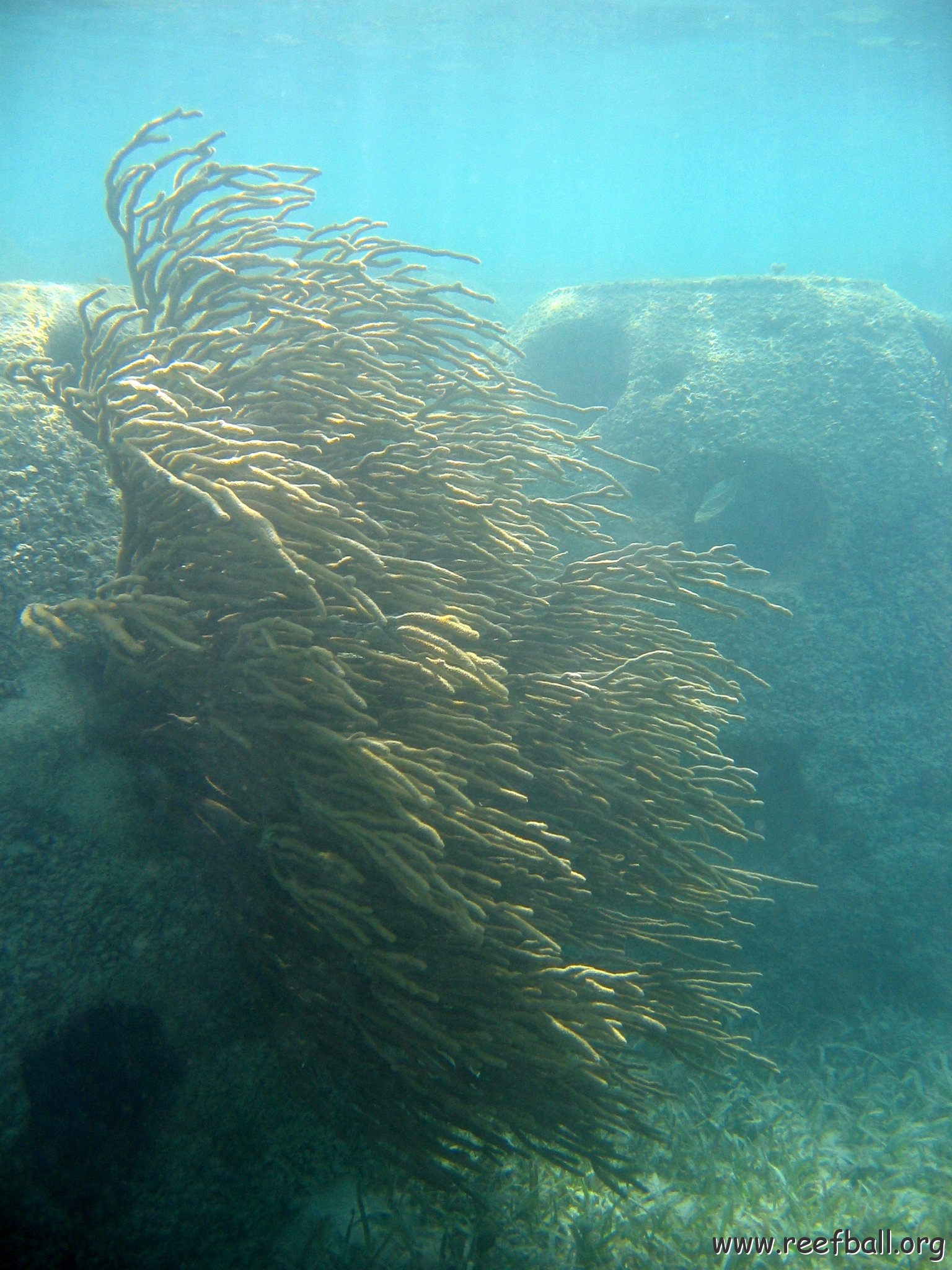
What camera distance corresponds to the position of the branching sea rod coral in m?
2.14

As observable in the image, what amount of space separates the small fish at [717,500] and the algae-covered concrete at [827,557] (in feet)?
0.06

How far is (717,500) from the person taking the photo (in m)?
5.31

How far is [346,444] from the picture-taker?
2891 millimetres

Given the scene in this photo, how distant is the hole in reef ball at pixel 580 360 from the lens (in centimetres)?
670

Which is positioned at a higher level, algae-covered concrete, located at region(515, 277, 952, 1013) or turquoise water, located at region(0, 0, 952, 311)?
turquoise water, located at region(0, 0, 952, 311)

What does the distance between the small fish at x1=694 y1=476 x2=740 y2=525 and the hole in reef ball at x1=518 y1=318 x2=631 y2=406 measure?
170cm

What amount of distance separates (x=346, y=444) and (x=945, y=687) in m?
4.22

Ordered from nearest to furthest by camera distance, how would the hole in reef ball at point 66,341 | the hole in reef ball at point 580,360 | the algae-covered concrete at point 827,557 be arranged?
1. the hole in reef ball at point 66,341
2. the algae-covered concrete at point 827,557
3. the hole in reef ball at point 580,360

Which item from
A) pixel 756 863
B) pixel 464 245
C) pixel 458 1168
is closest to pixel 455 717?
pixel 458 1168

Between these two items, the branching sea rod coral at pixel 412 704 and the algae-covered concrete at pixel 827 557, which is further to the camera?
the algae-covered concrete at pixel 827 557

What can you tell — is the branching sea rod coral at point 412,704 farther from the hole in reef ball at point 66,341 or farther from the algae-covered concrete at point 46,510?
the hole in reef ball at point 66,341

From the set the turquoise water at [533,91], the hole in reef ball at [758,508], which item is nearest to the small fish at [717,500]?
the hole in reef ball at [758,508]

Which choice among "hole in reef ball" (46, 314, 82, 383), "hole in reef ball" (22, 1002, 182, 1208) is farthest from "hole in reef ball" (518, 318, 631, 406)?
"hole in reef ball" (22, 1002, 182, 1208)

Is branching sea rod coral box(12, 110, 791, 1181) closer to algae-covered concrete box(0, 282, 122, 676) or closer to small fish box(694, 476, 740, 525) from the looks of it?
algae-covered concrete box(0, 282, 122, 676)
